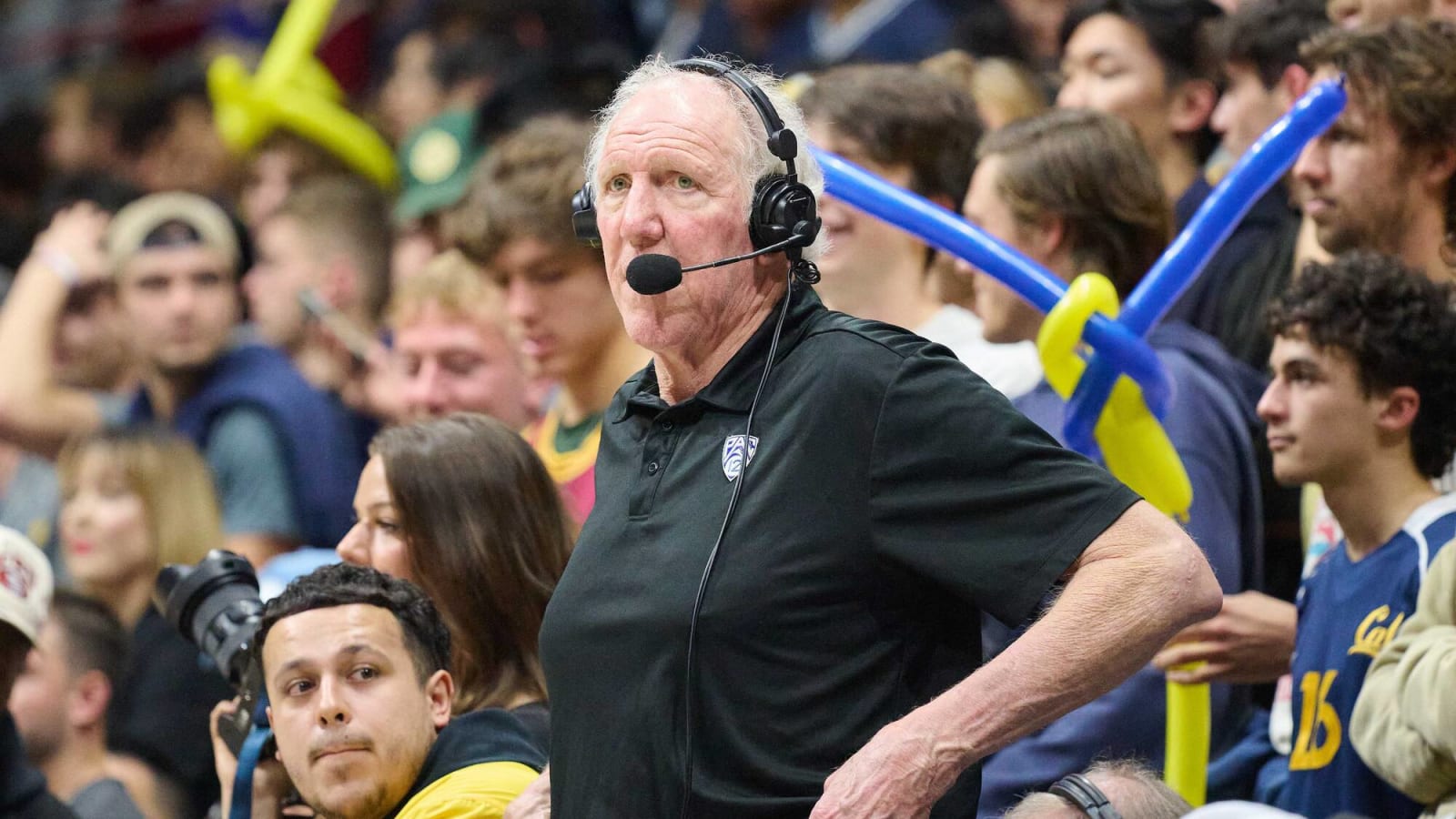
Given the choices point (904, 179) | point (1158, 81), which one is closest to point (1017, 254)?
point (904, 179)

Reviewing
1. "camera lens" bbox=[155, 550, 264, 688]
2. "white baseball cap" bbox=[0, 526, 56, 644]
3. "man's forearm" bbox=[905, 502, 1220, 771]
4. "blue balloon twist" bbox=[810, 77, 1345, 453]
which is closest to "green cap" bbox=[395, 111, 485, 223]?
"white baseball cap" bbox=[0, 526, 56, 644]

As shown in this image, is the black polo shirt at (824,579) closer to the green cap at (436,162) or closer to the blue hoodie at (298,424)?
the blue hoodie at (298,424)

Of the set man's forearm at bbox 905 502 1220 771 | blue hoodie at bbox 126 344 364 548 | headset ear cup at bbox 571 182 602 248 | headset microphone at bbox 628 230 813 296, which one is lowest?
man's forearm at bbox 905 502 1220 771

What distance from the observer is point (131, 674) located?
4812 mm

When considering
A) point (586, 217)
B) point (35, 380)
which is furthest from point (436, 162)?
point (586, 217)

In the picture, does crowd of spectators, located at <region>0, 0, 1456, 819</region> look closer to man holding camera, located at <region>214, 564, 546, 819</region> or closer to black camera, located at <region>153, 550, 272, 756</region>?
man holding camera, located at <region>214, 564, 546, 819</region>

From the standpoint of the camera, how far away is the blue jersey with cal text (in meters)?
3.26

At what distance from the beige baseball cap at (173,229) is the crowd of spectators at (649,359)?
0.01 metres

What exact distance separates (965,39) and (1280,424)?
3.03 m

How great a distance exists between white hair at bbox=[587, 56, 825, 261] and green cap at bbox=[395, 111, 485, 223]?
4094 millimetres

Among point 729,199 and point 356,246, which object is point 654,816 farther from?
point 356,246

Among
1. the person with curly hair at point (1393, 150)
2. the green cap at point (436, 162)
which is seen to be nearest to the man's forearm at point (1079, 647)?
the person with curly hair at point (1393, 150)

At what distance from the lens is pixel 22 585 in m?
3.74

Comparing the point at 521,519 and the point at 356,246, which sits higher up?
the point at 356,246
